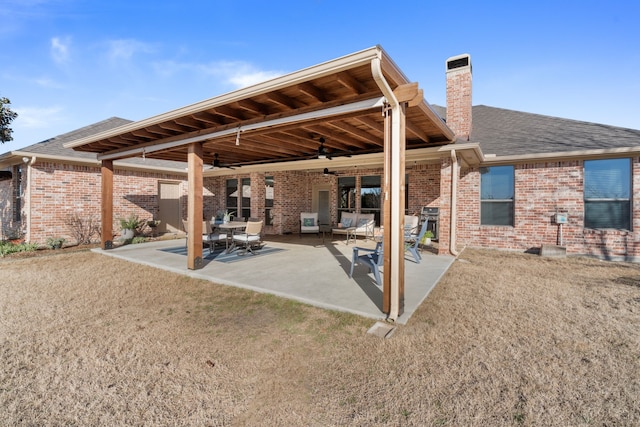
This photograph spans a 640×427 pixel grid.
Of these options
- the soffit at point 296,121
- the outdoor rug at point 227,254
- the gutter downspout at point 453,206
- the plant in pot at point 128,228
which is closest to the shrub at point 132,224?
the plant in pot at point 128,228

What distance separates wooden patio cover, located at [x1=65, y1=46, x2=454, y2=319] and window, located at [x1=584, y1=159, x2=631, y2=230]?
4217 mm

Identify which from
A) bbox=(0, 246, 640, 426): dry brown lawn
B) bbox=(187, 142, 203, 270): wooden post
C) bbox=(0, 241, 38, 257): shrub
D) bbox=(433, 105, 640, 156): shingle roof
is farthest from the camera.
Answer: bbox=(0, 241, 38, 257): shrub

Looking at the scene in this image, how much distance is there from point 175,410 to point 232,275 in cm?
336

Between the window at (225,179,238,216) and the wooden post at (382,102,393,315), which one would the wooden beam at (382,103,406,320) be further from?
the window at (225,179,238,216)

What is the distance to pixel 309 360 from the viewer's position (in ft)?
8.54

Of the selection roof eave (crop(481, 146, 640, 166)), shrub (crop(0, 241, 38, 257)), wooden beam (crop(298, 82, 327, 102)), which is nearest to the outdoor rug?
shrub (crop(0, 241, 38, 257))

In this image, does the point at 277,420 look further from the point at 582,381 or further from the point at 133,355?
the point at 582,381

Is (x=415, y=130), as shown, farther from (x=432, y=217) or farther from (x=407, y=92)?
(x=432, y=217)

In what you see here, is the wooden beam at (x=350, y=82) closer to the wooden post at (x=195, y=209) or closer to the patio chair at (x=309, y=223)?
the wooden post at (x=195, y=209)

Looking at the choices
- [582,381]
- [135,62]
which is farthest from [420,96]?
[135,62]

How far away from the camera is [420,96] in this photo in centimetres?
354

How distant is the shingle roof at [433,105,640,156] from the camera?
7.27 meters

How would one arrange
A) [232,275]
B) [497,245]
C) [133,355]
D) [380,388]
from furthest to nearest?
[497,245] < [232,275] < [133,355] < [380,388]

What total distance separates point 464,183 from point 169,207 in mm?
11104
